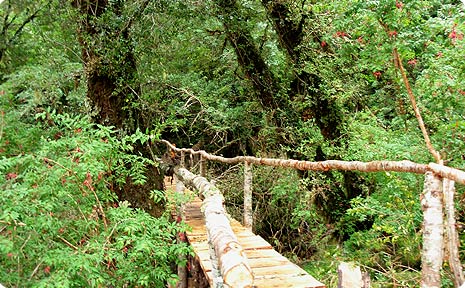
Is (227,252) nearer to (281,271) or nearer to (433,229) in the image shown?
(433,229)

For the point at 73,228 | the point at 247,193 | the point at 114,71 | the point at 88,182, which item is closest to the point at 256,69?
the point at 114,71

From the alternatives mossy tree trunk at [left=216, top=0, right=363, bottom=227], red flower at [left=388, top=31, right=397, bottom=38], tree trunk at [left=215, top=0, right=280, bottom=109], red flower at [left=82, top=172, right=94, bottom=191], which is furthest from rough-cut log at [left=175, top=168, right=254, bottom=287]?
tree trunk at [left=215, top=0, right=280, bottom=109]

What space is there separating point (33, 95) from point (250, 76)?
3669mm

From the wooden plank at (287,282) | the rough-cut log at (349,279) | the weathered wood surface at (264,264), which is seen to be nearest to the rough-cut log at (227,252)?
the rough-cut log at (349,279)

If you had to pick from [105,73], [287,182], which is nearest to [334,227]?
[287,182]

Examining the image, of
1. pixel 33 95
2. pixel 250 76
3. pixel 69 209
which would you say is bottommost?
pixel 69 209

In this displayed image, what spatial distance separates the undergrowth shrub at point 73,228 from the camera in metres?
2.96

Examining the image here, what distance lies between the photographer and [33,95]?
536cm

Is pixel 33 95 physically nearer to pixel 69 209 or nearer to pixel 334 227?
pixel 69 209

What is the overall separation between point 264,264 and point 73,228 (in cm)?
179

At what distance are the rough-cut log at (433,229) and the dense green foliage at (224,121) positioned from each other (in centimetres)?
114

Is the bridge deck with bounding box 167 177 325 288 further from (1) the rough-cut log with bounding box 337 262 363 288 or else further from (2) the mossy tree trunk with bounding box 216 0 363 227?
(2) the mossy tree trunk with bounding box 216 0 363 227

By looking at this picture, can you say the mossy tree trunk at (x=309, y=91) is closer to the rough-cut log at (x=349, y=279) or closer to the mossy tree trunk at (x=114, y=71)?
the mossy tree trunk at (x=114, y=71)

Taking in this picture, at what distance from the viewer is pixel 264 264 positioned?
3.19 meters
